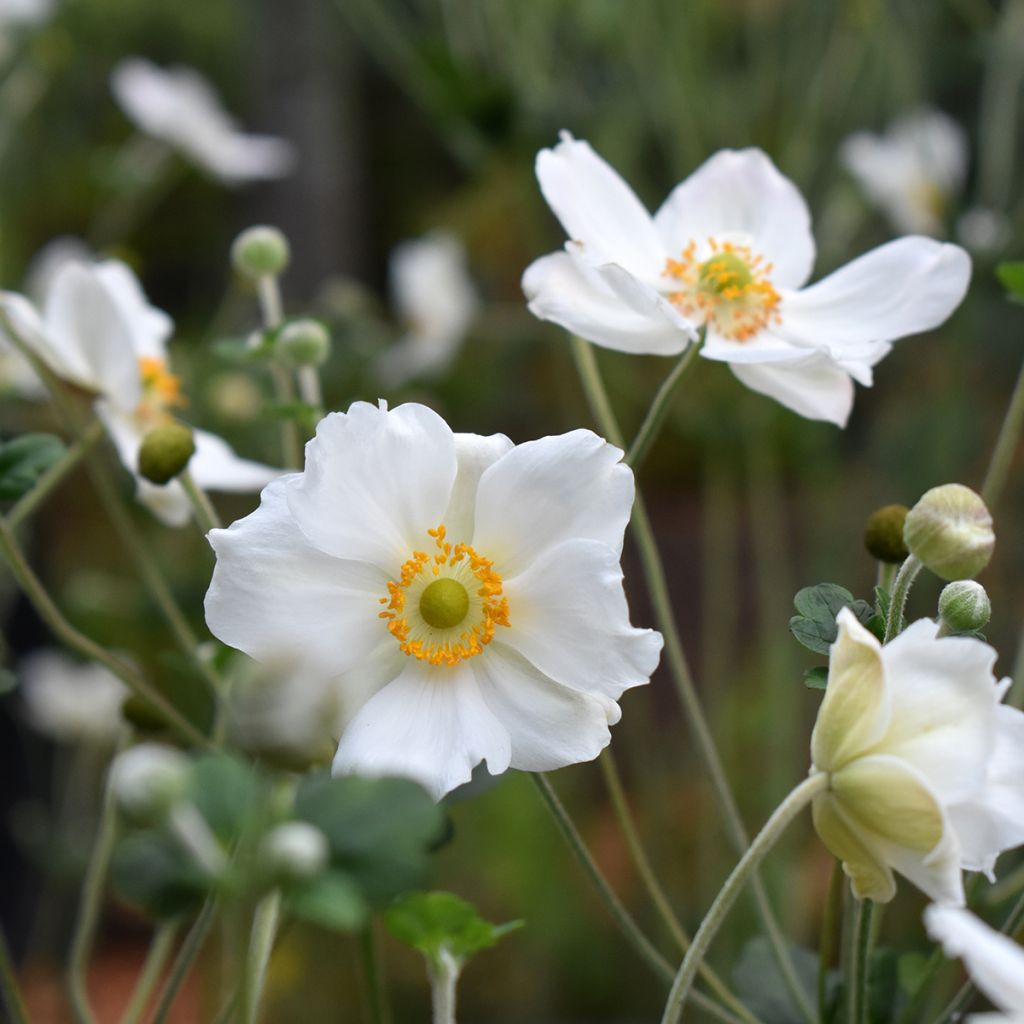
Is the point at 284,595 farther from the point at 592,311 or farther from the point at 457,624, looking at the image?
the point at 592,311

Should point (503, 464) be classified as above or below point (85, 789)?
above

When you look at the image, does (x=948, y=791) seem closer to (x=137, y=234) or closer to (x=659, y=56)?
(x=659, y=56)

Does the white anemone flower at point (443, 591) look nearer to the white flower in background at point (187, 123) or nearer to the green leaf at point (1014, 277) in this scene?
the green leaf at point (1014, 277)

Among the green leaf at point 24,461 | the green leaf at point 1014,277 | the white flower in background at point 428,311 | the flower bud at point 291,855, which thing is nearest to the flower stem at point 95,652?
the green leaf at point 24,461

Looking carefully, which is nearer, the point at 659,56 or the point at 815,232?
the point at 659,56

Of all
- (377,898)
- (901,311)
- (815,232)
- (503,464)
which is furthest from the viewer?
(815,232)

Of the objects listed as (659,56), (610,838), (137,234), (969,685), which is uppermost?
(659,56)

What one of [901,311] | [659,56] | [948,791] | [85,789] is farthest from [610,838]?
[948,791]

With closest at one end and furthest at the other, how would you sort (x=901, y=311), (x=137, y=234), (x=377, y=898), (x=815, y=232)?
(x=377, y=898)
(x=901, y=311)
(x=815, y=232)
(x=137, y=234)
